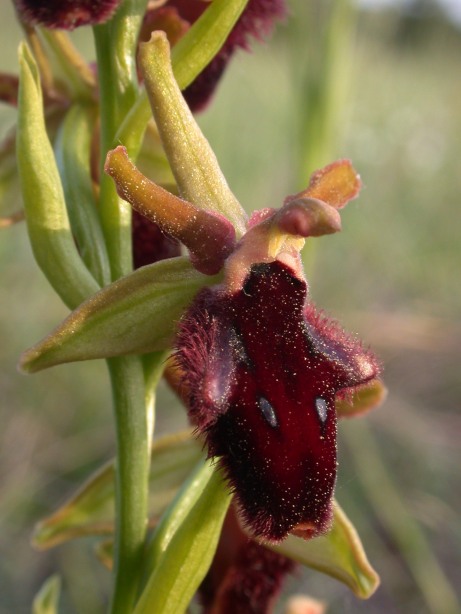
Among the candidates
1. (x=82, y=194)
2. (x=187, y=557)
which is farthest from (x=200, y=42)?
(x=187, y=557)

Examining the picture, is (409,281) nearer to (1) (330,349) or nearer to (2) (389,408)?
(2) (389,408)

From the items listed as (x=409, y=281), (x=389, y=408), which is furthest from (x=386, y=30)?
(x=389, y=408)

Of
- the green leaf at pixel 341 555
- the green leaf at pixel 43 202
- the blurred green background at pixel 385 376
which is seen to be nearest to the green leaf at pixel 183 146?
the green leaf at pixel 43 202

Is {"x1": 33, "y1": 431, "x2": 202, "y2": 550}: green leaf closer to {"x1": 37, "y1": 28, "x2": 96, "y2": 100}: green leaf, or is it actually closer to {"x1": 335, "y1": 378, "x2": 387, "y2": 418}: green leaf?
{"x1": 335, "y1": 378, "x2": 387, "y2": 418}: green leaf

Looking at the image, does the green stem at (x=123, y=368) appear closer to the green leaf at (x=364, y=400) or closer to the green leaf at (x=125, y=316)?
the green leaf at (x=125, y=316)

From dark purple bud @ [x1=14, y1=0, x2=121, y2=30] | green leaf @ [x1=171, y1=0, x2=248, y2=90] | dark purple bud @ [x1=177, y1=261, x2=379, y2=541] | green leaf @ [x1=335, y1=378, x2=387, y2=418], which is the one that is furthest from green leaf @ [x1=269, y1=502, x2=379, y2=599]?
dark purple bud @ [x1=14, y1=0, x2=121, y2=30]
